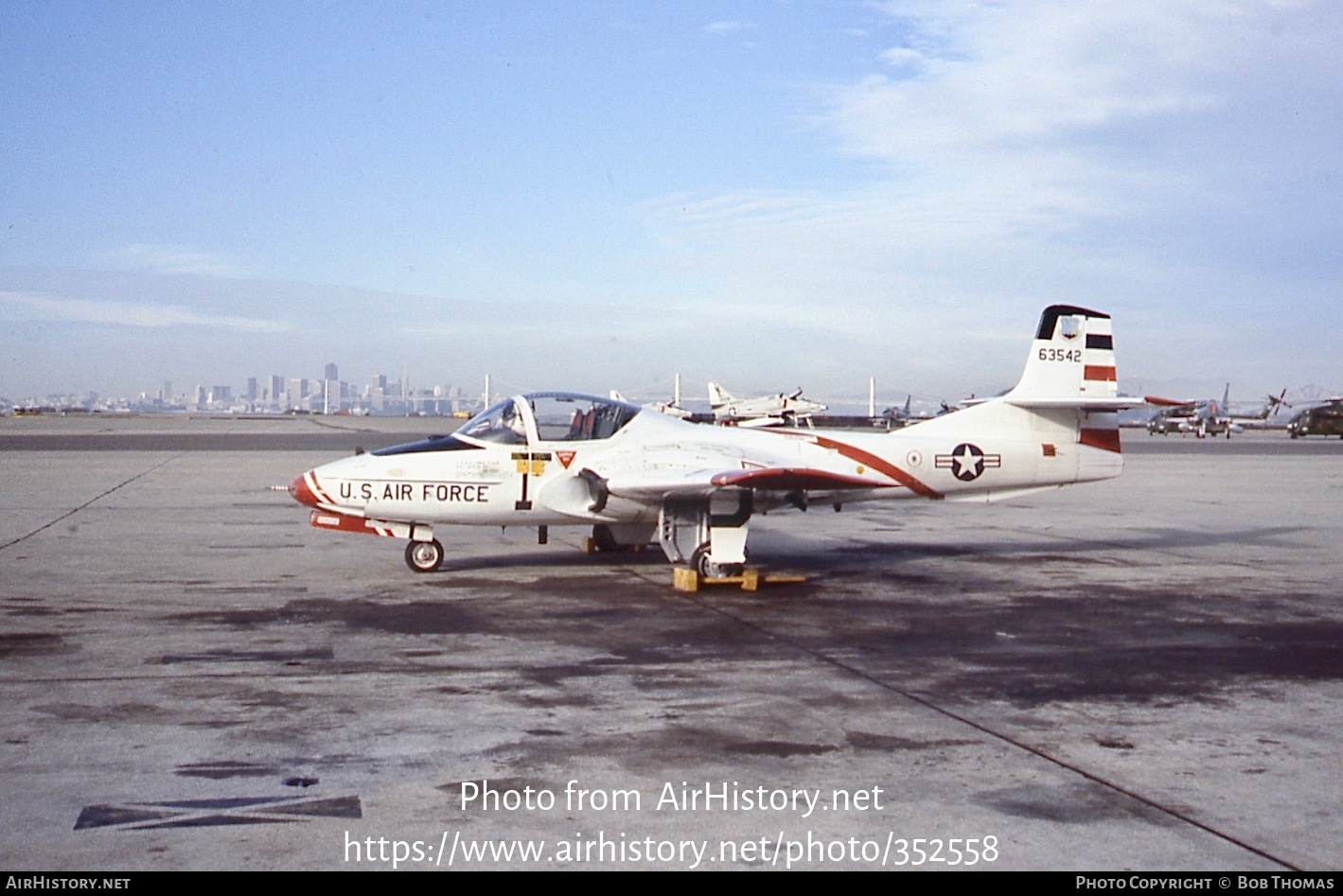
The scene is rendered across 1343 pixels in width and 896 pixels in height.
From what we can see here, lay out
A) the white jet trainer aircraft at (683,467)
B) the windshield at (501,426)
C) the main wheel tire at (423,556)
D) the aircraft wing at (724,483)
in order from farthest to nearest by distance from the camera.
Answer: the main wheel tire at (423,556) → the windshield at (501,426) → the white jet trainer aircraft at (683,467) → the aircraft wing at (724,483)

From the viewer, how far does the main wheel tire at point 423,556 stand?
45.3 ft

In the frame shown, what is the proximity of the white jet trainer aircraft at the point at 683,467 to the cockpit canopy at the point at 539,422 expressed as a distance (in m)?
0.02

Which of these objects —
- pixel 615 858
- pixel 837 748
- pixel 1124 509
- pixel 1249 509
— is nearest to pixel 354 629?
pixel 837 748

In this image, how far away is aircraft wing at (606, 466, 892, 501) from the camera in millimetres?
12062

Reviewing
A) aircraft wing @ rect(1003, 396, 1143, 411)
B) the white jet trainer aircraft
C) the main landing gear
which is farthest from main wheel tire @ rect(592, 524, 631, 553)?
aircraft wing @ rect(1003, 396, 1143, 411)

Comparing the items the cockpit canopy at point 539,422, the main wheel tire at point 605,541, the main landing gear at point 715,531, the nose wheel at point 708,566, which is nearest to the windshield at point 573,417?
the cockpit canopy at point 539,422

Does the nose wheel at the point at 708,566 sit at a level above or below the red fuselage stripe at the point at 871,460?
below

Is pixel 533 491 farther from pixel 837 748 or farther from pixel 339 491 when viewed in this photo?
pixel 837 748

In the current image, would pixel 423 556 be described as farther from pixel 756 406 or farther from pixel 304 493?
pixel 756 406

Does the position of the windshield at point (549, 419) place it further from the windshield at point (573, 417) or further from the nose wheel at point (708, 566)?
the nose wheel at point (708, 566)

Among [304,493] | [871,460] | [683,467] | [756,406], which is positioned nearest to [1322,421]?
[756,406]

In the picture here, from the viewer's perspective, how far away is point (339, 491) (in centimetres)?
1306

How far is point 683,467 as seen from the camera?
13.3 meters

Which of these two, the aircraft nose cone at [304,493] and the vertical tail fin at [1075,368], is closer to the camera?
the aircraft nose cone at [304,493]
